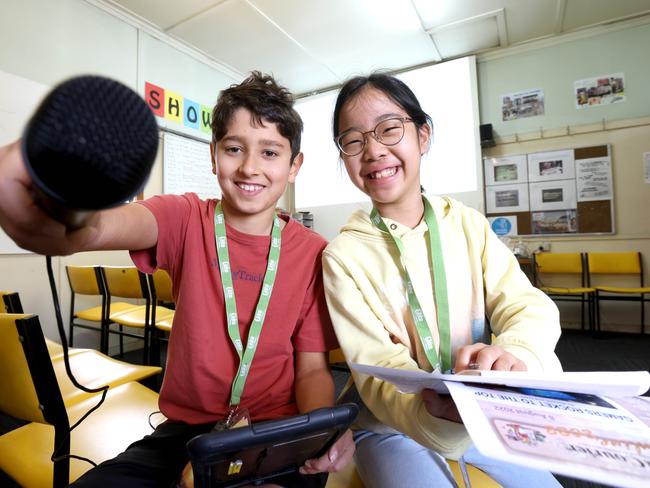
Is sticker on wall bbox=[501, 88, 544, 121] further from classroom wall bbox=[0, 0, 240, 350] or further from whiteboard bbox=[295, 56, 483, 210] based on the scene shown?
→ classroom wall bbox=[0, 0, 240, 350]

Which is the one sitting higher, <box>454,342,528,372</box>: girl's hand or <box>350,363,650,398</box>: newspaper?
<box>350,363,650,398</box>: newspaper

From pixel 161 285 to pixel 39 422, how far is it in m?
1.50

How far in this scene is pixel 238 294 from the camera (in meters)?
0.84

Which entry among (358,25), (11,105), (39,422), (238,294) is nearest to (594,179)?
(358,25)

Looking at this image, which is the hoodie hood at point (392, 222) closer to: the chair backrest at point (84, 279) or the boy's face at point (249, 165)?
the boy's face at point (249, 165)

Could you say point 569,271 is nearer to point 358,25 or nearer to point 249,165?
point 358,25

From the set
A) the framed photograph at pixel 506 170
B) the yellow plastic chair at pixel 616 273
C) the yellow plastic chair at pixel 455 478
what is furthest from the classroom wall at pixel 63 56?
the yellow plastic chair at pixel 616 273

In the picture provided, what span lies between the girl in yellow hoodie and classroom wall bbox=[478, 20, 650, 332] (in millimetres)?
3436

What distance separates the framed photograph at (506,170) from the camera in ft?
12.4

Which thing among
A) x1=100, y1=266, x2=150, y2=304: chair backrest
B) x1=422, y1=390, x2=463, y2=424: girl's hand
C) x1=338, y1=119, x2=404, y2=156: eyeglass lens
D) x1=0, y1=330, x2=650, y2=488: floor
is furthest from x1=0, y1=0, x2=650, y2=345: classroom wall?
x1=422, y1=390, x2=463, y2=424: girl's hand

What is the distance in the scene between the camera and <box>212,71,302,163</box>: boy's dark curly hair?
89 cm

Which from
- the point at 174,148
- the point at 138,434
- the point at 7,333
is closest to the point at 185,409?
the point at 138,434

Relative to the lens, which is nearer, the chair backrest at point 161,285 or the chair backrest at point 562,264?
the chair backrest at point 161,285

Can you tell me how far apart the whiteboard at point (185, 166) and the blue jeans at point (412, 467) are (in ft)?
10.5
